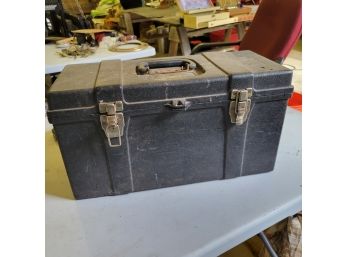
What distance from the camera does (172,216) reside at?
2.17 ft

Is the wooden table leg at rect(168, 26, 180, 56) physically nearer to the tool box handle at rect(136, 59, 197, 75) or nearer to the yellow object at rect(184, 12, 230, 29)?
the yellow object at rect(184, 12, 230, 29)

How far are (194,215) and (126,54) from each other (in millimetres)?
1016

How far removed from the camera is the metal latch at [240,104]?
25.4 inches

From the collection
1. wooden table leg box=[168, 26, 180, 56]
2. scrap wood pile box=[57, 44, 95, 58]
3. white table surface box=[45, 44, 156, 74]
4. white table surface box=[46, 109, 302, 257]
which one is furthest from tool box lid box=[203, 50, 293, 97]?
wooden table leg box=[168, 26, 180, 56]

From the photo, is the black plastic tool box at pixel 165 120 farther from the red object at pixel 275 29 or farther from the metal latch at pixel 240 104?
the red object at pixel 275 29

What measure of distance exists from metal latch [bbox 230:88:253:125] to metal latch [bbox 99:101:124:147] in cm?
26

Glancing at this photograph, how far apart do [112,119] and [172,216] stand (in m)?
0.26

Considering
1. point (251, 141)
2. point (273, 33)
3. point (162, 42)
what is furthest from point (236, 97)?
point (162, 42)

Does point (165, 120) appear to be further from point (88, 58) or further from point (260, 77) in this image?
point (88, 58)

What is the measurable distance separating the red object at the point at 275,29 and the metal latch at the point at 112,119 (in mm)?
882

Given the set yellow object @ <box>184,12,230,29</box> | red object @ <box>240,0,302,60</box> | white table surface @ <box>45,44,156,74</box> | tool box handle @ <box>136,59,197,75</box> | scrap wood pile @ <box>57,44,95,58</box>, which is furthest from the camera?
yellow object @ <box>184,12,230,29</box>

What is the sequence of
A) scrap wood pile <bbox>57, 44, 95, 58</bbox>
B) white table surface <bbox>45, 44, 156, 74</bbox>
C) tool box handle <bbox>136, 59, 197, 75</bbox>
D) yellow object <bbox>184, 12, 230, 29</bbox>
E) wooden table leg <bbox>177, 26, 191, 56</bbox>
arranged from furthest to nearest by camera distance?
wooden table leg <bbox>177, 26, 191, 56</bbox>, yellow object <bbox>184, 12, 230, 29</bbox>, scrap wood pile <bbox>57, 44, 95, 58</bbox>, white table surface <bbox>45, 44, 156, 74</bbox>, tool box handle <bbox>136, 59, 197, 75</bbox>

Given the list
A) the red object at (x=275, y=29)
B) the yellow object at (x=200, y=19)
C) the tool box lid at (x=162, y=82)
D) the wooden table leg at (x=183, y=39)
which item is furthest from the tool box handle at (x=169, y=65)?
the wooden table leg at (x=183, y=39)

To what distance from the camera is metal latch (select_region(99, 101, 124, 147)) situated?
604 mm
